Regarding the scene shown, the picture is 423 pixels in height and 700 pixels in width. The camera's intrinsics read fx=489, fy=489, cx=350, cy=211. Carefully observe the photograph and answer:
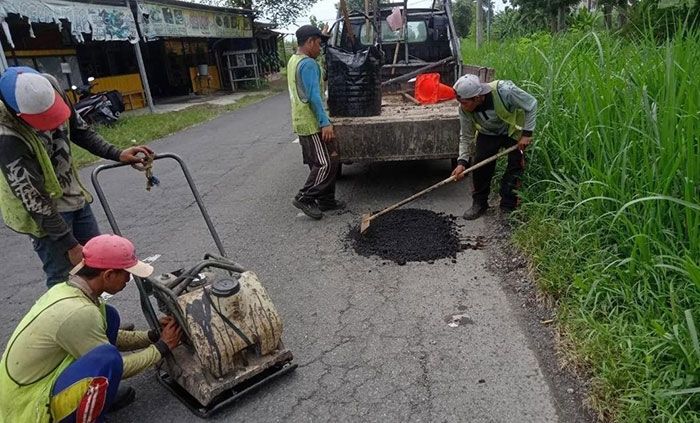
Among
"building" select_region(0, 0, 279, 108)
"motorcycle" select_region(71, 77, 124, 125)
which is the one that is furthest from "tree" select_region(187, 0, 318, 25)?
"motorcycle" select_region(71, 77, 124, 125)

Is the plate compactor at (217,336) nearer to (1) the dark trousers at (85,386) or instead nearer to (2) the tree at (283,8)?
(1) the dark trousers at (85,386)

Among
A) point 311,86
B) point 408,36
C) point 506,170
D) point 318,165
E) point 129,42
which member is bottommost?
point 506,170

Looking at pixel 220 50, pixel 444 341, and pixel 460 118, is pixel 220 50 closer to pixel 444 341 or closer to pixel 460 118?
pixel 460 118

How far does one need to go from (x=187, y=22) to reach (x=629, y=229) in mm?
15531

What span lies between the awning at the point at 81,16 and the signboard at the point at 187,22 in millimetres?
627

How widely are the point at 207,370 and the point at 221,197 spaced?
3.61 m

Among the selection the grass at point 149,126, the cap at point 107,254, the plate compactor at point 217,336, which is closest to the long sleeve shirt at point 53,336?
the cap at point 107,254

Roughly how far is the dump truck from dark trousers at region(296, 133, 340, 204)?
25 cm

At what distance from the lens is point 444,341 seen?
282cm

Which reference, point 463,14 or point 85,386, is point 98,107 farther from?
point 463,14

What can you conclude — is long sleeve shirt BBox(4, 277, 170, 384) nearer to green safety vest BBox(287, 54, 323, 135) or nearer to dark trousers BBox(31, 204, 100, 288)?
dark trousers BBox(31, 204, 100, 288)

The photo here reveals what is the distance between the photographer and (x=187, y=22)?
15.4 meters

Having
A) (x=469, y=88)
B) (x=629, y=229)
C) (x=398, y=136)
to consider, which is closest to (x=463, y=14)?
(x=398, y=136)

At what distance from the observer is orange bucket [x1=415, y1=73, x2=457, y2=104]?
5938mm
